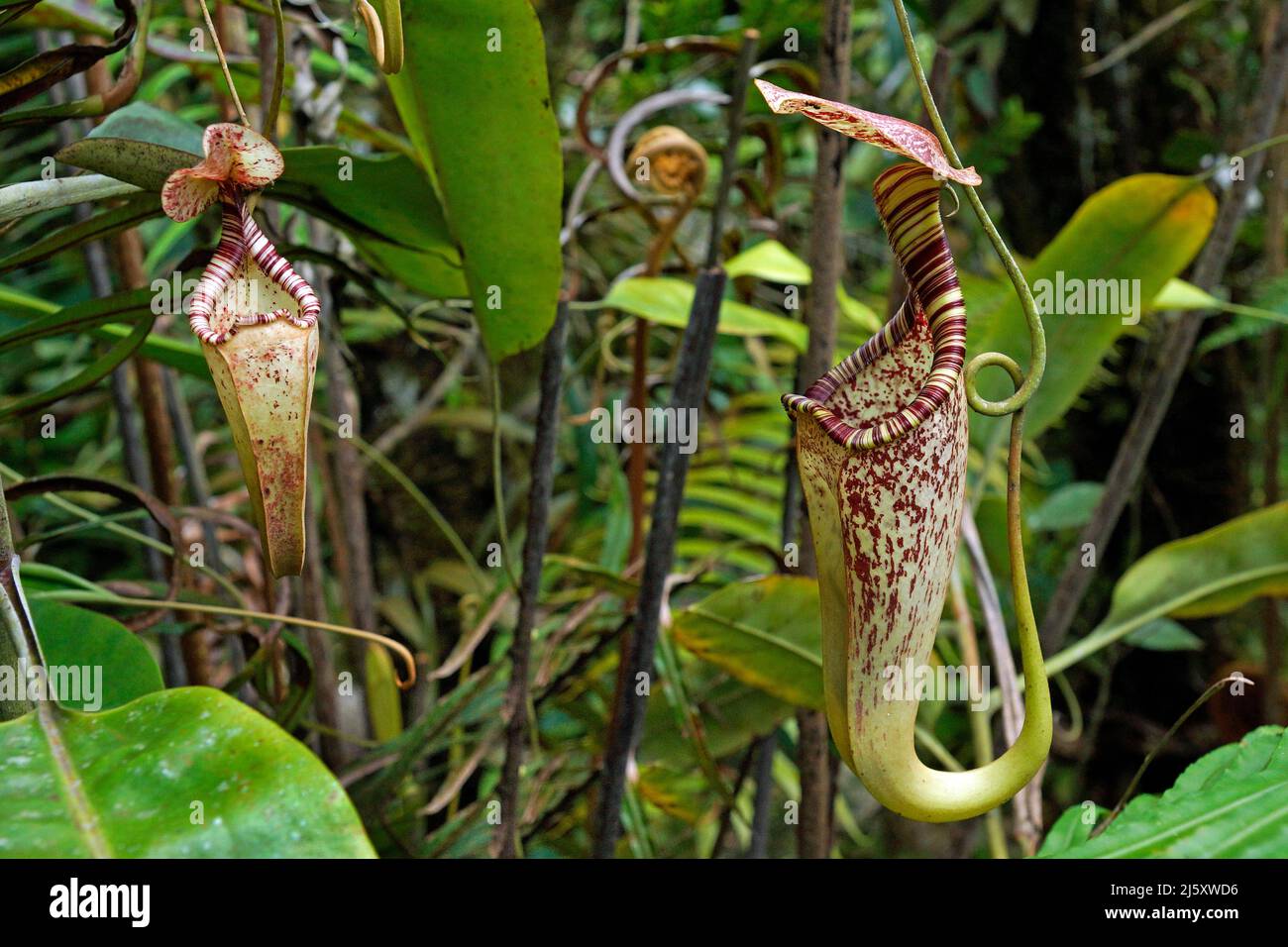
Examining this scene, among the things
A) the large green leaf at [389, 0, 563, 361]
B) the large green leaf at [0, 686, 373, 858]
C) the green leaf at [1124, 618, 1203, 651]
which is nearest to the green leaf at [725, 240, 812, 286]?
the large green leaf at [389, 0, 563, 361]

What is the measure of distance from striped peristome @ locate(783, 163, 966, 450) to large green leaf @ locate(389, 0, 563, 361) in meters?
0.22

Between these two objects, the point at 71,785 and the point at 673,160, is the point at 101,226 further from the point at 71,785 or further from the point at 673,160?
the point at 673,160

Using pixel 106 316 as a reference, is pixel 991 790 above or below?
below

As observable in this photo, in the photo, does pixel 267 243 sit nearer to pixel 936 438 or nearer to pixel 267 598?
pixel 936 438

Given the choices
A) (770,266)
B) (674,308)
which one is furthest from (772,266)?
(674,308)

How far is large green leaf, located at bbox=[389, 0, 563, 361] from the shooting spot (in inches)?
21.9

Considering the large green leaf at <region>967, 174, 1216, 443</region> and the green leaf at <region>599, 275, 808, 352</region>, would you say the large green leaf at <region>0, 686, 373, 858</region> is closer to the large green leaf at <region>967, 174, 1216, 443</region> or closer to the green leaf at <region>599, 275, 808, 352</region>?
the green leaf at <region>599, 275, 808, 352</region>

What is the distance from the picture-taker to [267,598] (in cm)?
88

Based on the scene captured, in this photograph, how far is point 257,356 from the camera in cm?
42

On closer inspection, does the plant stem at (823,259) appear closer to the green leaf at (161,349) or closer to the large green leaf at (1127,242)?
the large green leaf at (1127,242)
